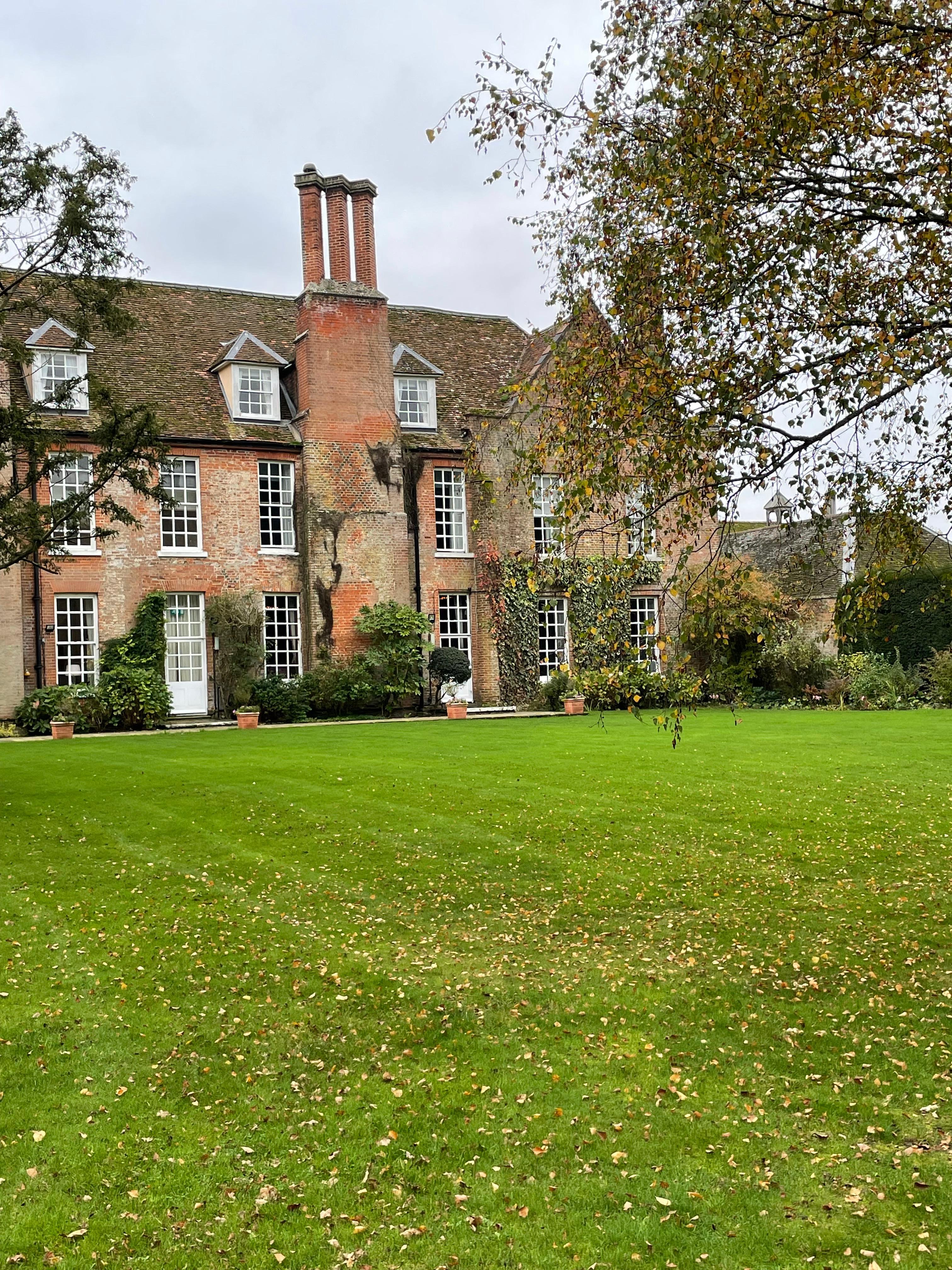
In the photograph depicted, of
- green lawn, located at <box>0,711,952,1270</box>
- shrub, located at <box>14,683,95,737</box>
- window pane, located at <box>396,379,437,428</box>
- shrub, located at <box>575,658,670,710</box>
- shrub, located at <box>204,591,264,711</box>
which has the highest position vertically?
window pane, located at <box>396,379,437,428</box>

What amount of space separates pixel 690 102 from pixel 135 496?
20.3m

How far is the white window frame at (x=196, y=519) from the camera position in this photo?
2547cm

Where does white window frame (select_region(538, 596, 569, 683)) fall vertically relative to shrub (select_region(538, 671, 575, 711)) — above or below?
above

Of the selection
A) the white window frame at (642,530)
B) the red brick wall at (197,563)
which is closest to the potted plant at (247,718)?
the red brick wall at (197,563)

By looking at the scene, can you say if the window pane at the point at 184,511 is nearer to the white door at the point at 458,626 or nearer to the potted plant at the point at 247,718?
the potted plant at the point at 247,718

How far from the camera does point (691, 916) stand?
8789 millimetres

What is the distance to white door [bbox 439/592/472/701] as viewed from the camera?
28.7 metres

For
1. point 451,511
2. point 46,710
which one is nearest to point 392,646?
point 451,511

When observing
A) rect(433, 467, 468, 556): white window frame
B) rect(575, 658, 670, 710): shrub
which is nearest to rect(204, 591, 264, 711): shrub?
rect(433, 467, 468, 556): white window frame

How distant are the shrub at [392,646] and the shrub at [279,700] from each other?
1.88 meters

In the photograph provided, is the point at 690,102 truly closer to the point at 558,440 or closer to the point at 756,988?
the point at 558,440

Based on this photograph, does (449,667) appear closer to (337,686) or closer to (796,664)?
(337,686)

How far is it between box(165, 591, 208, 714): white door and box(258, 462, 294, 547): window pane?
2.41 metres

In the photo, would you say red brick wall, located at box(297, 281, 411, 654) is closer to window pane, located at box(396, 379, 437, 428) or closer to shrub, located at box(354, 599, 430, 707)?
shrub, located at box(354, 599, 430, 707)
